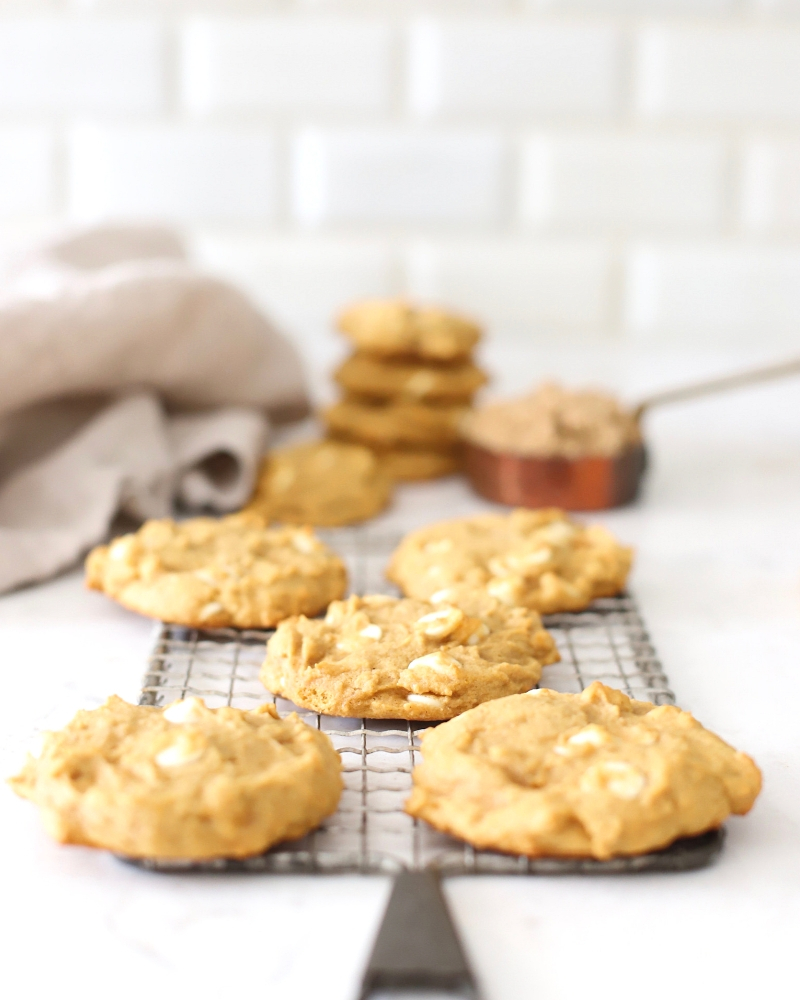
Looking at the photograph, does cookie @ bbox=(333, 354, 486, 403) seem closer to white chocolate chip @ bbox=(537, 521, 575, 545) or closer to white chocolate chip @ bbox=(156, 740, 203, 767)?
white chocolate chip @ bbox=(537, 521, 575, 545)

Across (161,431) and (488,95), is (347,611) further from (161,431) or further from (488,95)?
(488,95)

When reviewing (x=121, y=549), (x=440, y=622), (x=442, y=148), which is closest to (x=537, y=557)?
(x=440, y=622)

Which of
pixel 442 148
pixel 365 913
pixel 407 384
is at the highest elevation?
pixel 442 148

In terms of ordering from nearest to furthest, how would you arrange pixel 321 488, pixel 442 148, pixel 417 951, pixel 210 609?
pixel 417 951 < pixel 210 609 < pixel 321 488 < pixel 442 148

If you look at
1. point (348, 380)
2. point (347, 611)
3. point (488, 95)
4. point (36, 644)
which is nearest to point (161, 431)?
point (348, 380)

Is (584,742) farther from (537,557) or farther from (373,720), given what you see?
(537,557)

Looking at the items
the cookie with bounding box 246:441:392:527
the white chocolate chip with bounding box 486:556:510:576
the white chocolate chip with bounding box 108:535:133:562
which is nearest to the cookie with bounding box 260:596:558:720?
the white chocolate chip with bounding box 486:556:510:576

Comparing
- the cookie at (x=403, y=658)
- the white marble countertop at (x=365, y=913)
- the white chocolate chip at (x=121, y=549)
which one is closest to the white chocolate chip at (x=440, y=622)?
the cookie at (x=403, y=658)
